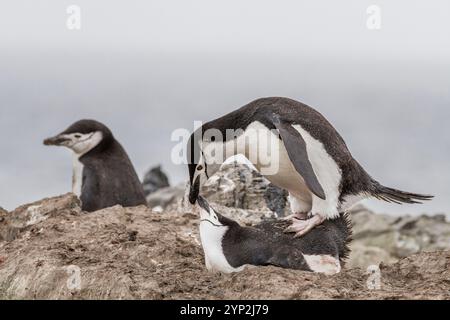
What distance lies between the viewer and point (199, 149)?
7.93 meters

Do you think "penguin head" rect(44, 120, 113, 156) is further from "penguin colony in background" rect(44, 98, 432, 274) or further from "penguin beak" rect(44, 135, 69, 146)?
"penguin colony in background" rect(44, 98, 432, 274)

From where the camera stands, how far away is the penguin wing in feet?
23.7

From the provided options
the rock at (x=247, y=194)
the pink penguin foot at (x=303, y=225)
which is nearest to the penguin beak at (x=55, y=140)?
the rock at (x=247, y=194)

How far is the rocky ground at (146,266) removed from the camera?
6.50 metres

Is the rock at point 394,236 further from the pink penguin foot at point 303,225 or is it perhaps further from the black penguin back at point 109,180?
the pink penguin foot at point 303,225

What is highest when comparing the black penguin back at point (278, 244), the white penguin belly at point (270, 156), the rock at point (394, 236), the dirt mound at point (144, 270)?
the white penguin belly at point (270, 156)

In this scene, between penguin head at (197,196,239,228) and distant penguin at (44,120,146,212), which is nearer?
penguin head at (197,196,239,228)

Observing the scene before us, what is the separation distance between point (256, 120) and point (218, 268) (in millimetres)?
1336

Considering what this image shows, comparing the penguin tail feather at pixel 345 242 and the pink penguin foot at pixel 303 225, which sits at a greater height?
the pink penguin foot at pixel 303 225

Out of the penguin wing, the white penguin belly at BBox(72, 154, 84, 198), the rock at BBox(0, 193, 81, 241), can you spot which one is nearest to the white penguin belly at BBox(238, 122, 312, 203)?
the penguin wing

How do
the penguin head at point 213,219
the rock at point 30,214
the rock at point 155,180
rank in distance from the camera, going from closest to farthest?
the penguin head at point 213,219
the rock at point 30,214
the rock at point 155,180

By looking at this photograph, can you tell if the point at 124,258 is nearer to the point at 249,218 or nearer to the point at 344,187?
the point at 344,187

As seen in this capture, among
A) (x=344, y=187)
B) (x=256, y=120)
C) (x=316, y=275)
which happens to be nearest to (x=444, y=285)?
(x=316, y=275)

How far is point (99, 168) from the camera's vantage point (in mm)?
12352
